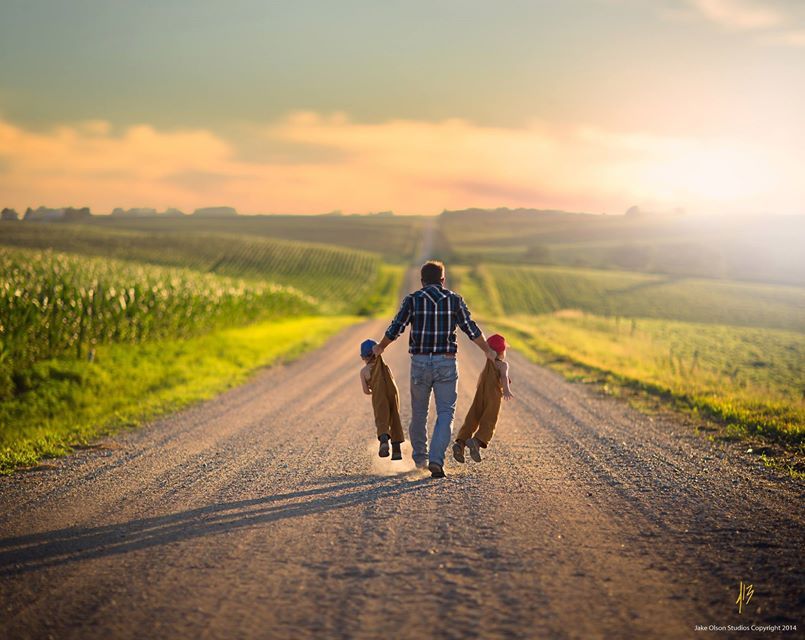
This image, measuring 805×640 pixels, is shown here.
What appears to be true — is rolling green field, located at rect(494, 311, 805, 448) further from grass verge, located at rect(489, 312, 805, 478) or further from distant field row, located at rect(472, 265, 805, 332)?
distant field row, located at rect(472, 265, 805, 332)

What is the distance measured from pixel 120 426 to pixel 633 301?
5732 cm

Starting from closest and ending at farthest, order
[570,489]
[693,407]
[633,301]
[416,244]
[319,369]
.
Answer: [570,489]
[693,407]
[319,369]
[633,301]
[416,244]

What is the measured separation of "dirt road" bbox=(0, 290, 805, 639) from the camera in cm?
358

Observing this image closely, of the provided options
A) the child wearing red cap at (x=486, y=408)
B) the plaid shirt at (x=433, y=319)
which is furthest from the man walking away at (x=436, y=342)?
the child wearing red cap at (x=486, y=408)

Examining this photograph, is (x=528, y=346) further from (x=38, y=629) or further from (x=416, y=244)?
(x=416, y=244)

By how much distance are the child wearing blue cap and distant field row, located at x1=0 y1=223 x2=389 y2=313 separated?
179 ft

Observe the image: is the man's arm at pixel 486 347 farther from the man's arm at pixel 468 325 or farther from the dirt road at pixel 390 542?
the dirt road at pixel 390 542

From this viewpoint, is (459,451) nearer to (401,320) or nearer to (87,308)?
(401,320)

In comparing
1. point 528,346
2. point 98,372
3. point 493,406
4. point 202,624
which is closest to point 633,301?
point 528,346

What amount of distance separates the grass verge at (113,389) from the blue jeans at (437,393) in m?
4.69

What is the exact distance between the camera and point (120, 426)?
10.0 m

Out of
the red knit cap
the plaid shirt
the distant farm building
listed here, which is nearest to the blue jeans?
the plaid shirt

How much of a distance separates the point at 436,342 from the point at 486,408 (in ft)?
3.15

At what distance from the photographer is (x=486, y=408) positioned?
268 inches
